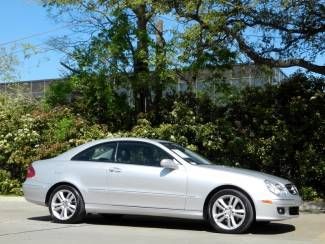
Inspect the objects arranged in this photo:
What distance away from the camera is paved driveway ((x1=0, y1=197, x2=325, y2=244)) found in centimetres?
1018

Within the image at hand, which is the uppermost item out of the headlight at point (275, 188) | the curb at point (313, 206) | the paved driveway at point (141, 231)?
the headlight at point (275, 188)

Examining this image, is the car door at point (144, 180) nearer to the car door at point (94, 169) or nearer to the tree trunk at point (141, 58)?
the car door at point (94, 169)

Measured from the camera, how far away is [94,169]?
38.6 feet

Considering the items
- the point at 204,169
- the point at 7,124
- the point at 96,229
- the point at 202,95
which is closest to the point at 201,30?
the point at 202,95

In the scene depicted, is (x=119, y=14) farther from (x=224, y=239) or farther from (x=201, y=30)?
(x=224, y=239)

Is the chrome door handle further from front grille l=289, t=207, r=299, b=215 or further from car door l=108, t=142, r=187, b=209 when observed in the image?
front grille l=289, t=207, r=299, b=215

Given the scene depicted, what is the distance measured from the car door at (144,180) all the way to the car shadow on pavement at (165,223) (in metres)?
0.74

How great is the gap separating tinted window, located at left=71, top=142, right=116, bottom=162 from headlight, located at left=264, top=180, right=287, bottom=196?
282 centimetres

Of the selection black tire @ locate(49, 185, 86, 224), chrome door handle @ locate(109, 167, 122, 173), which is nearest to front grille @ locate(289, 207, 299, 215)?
chrome door handle @ locate(109, 167, 122, 173)

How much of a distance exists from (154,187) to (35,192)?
240cm

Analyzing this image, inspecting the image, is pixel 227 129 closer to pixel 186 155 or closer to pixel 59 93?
pixel 186 155

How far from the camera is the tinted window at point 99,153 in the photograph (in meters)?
12.0

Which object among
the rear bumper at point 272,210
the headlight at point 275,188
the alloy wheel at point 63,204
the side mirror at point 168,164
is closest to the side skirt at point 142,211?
the alloy wheel at point 63,204

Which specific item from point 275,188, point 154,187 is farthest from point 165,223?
point 275,188
